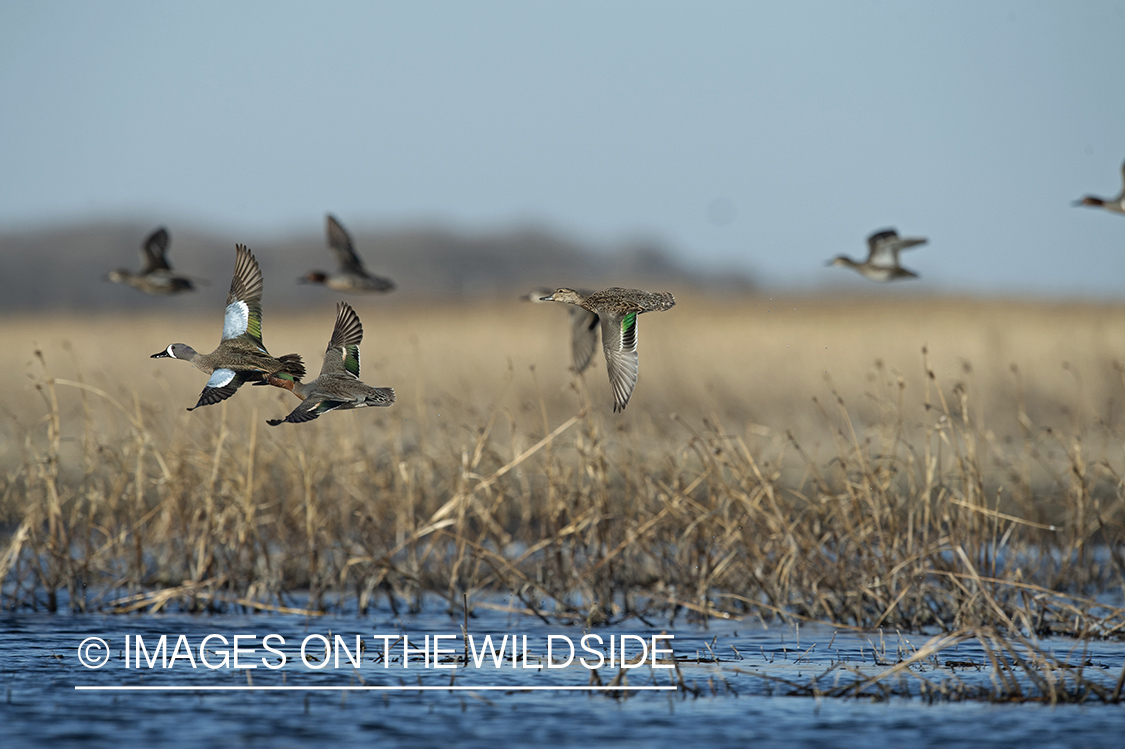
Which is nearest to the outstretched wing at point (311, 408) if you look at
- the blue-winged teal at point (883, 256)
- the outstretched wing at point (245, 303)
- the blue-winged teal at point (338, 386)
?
the blue-winged teal at point (338, 386)

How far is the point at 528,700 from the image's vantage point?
19.5ft

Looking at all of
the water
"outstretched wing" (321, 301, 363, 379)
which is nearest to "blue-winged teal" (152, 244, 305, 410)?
"outstretched wing" (321, 301, 363, 379)

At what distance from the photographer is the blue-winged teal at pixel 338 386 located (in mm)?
3586

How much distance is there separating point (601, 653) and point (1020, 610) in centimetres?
220

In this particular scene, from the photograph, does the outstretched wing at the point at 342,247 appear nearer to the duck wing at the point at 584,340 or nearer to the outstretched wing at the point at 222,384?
the duck wing at the point at 584,340

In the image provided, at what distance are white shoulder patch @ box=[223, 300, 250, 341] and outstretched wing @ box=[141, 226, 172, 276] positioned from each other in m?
3.28

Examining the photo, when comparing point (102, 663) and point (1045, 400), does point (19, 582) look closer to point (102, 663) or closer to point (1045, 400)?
point (102, 663)

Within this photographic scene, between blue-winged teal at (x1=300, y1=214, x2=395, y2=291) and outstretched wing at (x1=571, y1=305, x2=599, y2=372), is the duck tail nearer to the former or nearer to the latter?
outstretched wing at (x1=571, y1=305, x2=599, y2=372)

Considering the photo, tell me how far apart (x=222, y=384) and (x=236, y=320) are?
0.50 meters

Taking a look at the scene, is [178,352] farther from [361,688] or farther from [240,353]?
[361,688]

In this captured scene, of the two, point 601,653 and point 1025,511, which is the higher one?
point 1025,511

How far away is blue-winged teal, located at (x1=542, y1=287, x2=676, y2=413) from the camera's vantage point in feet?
15.0

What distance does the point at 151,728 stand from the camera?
5504 mm

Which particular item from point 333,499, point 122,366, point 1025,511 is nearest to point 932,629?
point 1025,511
